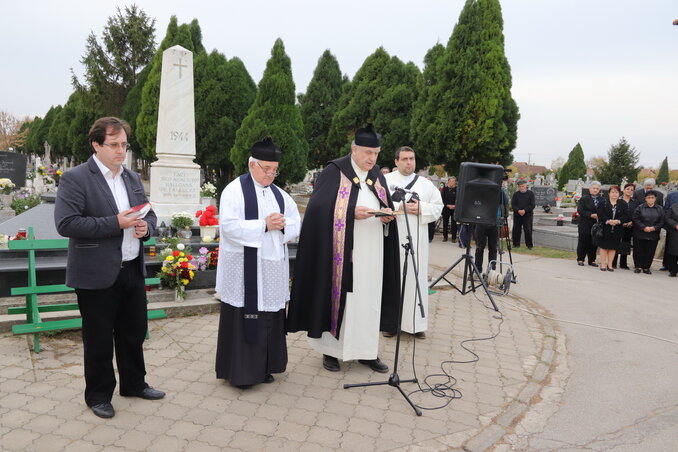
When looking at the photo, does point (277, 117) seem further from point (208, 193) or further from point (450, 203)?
point (450, 203)

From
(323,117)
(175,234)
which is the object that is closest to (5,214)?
(175,234)

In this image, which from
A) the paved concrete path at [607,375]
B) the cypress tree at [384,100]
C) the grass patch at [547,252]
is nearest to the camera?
the paved concrete path at [607,375]

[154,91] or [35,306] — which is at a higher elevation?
[154,91]

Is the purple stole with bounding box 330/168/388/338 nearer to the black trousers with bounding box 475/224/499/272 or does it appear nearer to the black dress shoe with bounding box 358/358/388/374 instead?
the black dress shoe with bounding box 358/358/388/374

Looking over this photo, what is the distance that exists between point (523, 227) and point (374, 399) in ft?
36.8

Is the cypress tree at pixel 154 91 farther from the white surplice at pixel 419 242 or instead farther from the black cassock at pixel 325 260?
the black cassock at pixel 325 260

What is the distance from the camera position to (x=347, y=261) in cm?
436

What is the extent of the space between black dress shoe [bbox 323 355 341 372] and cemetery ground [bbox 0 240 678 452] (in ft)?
0.22

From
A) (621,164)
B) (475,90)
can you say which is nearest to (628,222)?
(475,90)

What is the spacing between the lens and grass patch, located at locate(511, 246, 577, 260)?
41.5 feet

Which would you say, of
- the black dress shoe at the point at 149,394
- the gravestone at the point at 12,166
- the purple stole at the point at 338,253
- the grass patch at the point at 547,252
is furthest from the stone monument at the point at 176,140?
the gravestone at the point at 12,166

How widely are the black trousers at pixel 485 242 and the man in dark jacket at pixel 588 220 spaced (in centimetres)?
344

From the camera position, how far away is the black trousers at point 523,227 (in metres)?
13.7

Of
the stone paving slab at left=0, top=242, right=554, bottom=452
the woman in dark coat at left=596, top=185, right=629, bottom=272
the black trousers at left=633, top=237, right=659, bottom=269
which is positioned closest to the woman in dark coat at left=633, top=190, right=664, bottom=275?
the black trousers at left=633, top=237, right=659, bottom=269
